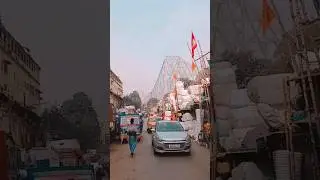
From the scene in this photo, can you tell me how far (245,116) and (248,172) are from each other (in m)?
0.49

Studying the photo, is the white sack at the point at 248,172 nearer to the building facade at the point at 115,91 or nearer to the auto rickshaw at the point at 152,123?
A: the auto rickshaw at the point at 152,123

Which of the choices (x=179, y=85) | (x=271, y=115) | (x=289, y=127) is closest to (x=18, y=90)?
(x=179, y=85)

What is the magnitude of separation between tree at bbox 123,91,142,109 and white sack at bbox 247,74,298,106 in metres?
1.04

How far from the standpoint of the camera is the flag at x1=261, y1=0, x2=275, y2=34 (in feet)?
13.4

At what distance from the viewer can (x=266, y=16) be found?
409 cm

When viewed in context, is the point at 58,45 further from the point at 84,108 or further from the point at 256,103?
the point at 256,103

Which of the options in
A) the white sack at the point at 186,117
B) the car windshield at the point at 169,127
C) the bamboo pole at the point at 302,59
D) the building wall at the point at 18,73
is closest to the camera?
the bamboo pole at the point at 302,59

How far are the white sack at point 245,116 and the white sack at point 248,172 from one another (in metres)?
0.34

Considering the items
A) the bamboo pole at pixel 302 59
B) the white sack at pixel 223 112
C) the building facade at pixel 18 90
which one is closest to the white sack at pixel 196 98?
the white sack at pixel 223 112

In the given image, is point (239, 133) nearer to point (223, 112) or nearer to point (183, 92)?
point (223, 112)

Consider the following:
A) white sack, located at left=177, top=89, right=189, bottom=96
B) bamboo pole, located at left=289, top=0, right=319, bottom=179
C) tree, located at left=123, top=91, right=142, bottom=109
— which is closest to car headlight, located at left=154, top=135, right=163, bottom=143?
tree, located at left=123, top=91, right=142, bottom=109

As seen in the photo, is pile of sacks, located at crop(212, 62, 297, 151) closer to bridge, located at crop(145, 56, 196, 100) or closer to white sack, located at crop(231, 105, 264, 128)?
white sack, located at crop(231, 105, 264, 128)

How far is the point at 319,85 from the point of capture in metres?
3.91

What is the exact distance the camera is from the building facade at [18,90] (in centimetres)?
399
